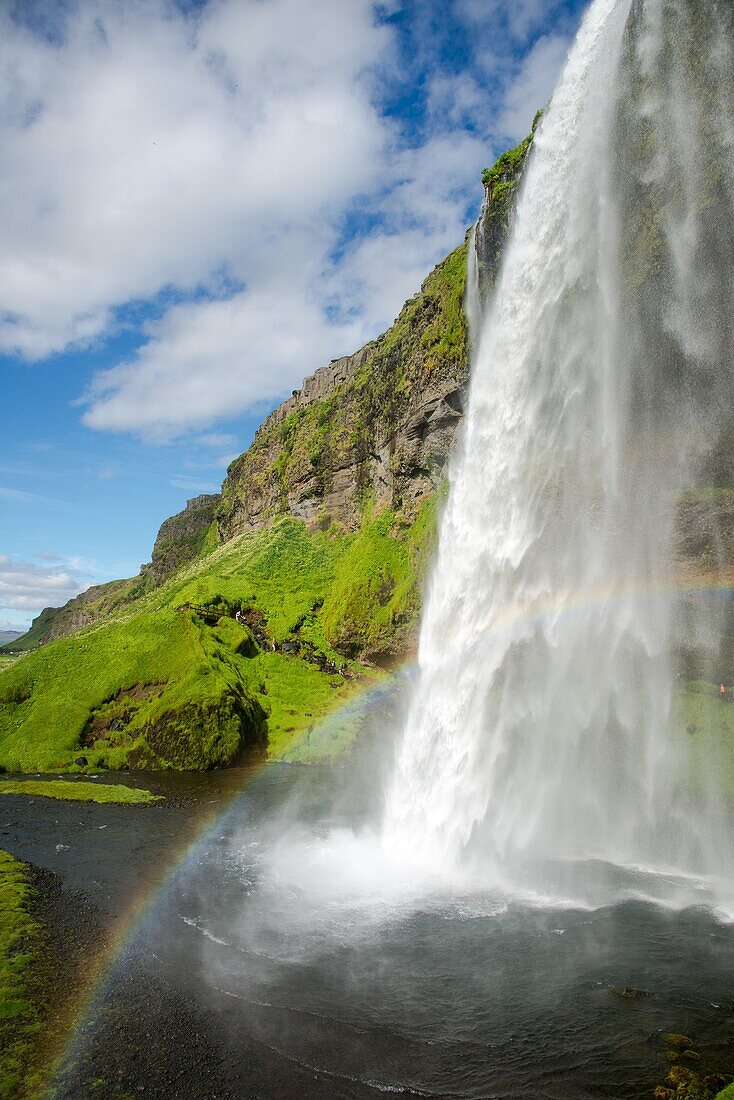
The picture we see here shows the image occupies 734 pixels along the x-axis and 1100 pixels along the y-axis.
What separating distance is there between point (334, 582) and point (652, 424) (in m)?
30.5

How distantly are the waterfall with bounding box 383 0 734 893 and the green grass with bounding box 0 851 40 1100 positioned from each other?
30.0ft

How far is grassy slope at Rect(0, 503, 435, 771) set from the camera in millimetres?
28656

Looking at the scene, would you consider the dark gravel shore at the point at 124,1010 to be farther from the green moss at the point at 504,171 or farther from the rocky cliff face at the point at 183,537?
the rocky cliff face at the point at 183,537

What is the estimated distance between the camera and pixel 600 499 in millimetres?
21344

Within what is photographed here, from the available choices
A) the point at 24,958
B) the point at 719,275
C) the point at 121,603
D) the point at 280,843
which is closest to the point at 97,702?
the point at 280,843

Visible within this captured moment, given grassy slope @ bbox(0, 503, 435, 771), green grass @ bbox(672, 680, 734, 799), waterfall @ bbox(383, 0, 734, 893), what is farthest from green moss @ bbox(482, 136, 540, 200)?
green grass @ bbox(672, 680, 734, 799)

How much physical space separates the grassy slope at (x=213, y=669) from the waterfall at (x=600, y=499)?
12653mm

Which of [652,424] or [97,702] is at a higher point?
[652,424]

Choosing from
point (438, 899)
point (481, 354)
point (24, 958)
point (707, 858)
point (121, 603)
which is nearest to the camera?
point (24, 958)

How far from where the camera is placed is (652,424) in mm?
20797

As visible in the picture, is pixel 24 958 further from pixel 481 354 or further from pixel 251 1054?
pixel 481 354

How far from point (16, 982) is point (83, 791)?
14.8 metres

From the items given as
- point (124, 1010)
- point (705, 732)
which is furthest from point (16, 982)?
point (705, 732)

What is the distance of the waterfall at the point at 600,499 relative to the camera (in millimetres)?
18016
